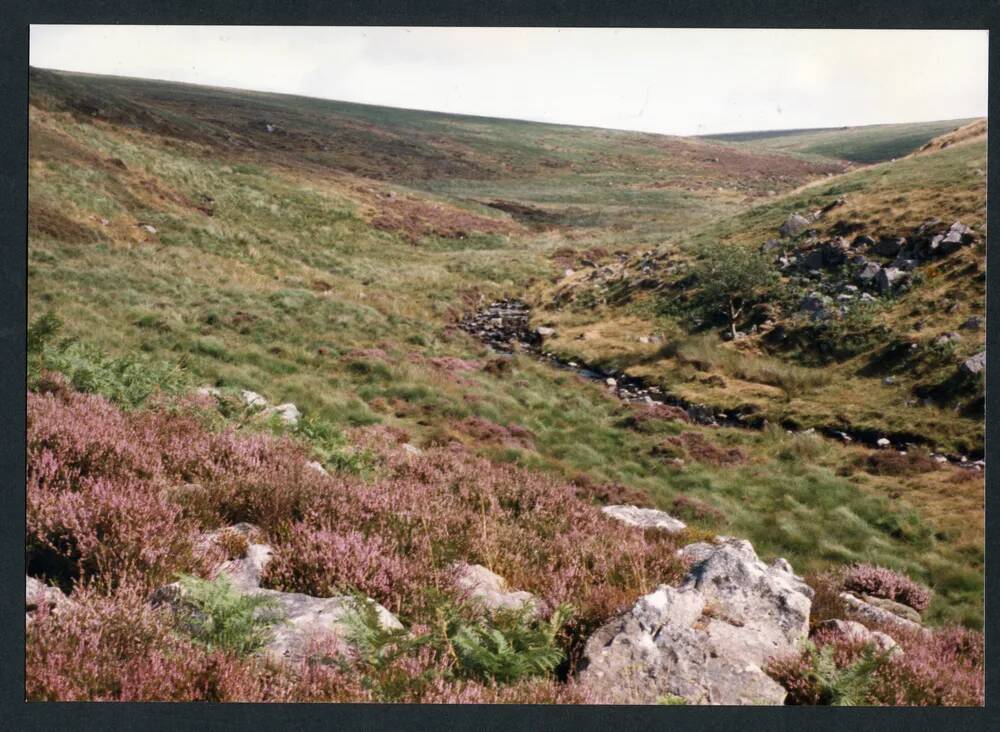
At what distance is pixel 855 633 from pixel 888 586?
2095 mm

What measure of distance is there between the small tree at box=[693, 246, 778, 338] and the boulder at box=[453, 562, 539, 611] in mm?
13644

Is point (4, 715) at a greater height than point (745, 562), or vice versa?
point (745, 562)

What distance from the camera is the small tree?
54.0 ft

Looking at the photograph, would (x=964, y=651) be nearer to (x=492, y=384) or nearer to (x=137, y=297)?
(x=492, y=384)

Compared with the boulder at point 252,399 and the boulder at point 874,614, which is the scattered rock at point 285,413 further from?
the boulder at point 874,614

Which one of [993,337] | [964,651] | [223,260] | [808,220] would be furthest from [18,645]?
[808,220]

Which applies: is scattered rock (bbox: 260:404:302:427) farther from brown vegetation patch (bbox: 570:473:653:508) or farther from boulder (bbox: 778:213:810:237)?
boulder (bbox: 778:213:810:237)

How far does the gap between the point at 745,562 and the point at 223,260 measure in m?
18.7

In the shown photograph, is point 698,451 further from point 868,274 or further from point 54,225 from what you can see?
point 54,225

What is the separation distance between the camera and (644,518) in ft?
22.6

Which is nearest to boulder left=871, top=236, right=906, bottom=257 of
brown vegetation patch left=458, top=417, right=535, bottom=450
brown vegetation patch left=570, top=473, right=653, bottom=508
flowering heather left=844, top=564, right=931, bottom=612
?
brown vegetation patch left=570, top=473, right=653, bottom=508

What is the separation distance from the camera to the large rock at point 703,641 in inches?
141

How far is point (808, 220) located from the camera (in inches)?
753

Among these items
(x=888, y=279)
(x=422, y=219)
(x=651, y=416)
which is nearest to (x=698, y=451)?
(x=651, y=416)
